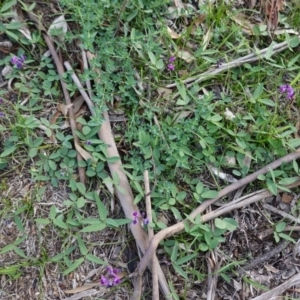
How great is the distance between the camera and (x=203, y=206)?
202 centimetres

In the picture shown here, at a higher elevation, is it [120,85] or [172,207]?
[120,85]

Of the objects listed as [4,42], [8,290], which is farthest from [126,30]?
[8,290]

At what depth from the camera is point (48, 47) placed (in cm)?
222

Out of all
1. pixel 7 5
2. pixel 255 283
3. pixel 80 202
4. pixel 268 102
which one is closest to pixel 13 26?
pixel 7 5

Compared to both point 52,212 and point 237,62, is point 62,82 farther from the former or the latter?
point 237,62

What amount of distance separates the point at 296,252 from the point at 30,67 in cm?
150

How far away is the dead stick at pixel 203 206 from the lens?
1.89m

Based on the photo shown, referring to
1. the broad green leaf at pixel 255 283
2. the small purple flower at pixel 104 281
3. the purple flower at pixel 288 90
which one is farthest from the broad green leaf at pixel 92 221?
the purple flower at pixel 288 90

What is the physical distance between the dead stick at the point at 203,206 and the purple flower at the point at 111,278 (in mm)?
125

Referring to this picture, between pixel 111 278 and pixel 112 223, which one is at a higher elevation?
pixel 112 223

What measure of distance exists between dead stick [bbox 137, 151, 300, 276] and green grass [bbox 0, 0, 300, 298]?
0.11 ft

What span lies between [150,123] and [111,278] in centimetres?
70

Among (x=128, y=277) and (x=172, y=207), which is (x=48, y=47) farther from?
(x=128, y=277)

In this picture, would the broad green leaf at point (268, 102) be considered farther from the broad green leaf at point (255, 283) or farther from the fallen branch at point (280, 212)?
the broad green leaf at point (255, 283)
